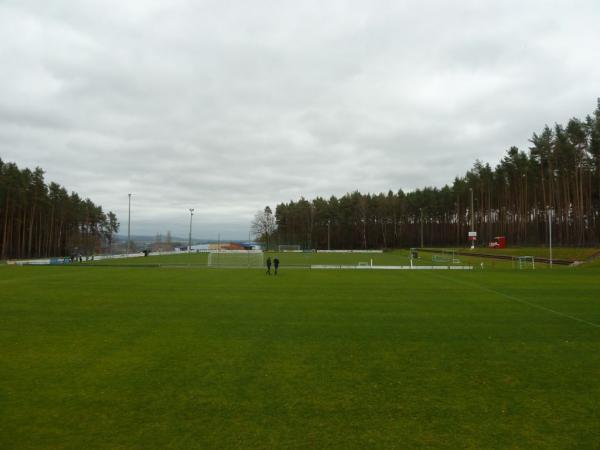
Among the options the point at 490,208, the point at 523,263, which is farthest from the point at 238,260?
the point at 490,208

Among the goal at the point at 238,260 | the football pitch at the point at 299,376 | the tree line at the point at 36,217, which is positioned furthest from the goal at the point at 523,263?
the tree line at the point at 36,217

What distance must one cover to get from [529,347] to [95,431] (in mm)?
9310

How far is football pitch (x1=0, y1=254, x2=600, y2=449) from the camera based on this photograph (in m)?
5.43

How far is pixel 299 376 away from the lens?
7.66 metres

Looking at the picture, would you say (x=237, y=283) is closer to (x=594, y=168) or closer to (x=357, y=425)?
(x=357, y=425)

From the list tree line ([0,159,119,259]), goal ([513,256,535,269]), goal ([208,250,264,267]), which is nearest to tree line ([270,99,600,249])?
goal ([513,256,535,269])

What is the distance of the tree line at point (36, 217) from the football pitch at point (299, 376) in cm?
5672

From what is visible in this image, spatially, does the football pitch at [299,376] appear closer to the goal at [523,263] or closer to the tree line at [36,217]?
the goal at [523,263]

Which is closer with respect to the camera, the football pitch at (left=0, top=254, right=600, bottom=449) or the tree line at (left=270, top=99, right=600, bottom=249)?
the football pitch at (left=0, top=254, right=600, bottom=449)

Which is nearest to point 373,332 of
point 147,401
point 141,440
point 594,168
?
point 147,401

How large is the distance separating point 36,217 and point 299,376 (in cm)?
7893

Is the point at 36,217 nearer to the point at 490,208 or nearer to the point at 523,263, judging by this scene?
the point at 523,263

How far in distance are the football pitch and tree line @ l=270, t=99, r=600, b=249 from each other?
3338 centimetres

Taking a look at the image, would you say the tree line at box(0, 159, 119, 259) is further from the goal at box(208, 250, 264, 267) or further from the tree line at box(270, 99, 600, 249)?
the tree line at box(270, 99, 600, 249)
